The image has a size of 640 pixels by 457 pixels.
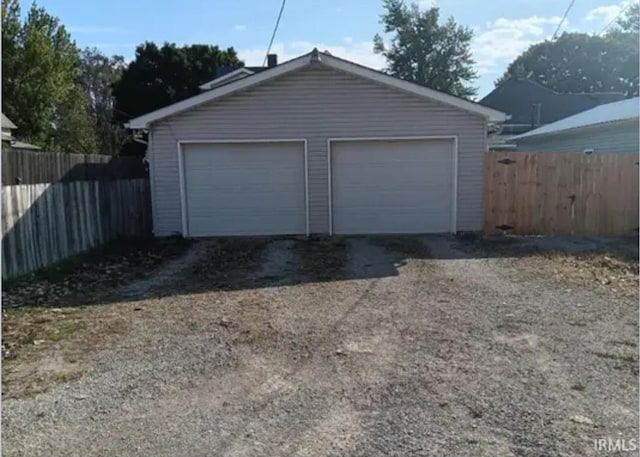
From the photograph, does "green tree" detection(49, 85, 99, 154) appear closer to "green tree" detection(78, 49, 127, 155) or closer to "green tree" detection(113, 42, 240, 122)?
"green tree" detection(78, 49, 127, 155)

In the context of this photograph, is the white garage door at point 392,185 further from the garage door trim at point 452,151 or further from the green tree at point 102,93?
the green tree at point 102,93

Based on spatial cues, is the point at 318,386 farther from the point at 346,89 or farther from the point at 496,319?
the point at 346,89

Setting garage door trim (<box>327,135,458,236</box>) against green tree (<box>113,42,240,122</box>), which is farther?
green tree (<box>113,42,240,122</box>)

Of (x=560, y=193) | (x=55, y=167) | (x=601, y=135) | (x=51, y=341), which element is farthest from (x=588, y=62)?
(x=51, y=341)

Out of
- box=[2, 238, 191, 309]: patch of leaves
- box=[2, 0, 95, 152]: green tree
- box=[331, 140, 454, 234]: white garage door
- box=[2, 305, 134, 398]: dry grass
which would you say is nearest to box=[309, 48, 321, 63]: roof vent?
box=[331, 140, 454, 234]: white garage door

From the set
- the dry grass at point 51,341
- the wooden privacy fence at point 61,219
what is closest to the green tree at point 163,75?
the wooden privacy fence at point 61,219

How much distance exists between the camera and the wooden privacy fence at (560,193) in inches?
446

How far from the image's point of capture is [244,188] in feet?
38.2

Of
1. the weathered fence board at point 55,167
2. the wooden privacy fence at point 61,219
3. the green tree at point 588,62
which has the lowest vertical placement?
the wooden privacy fence at point 61,219

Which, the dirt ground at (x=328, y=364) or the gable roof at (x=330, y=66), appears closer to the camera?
the dirt ground at (x=328, y=364)

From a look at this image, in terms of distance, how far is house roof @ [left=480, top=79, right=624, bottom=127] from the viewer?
30359mm

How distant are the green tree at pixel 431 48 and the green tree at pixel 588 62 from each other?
6.80 metres

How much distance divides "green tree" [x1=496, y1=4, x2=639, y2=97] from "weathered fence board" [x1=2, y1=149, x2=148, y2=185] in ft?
126

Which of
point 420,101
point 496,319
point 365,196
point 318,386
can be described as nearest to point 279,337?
point 318,386
